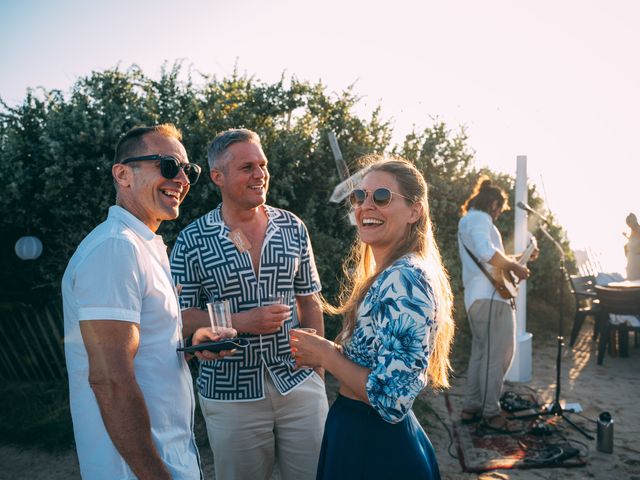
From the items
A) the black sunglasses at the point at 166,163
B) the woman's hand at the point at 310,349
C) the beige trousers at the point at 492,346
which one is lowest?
the beige trousers at the point at 492,346

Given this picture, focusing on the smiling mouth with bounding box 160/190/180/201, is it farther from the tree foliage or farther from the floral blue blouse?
the tree foliage

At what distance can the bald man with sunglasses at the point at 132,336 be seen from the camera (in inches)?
62.4

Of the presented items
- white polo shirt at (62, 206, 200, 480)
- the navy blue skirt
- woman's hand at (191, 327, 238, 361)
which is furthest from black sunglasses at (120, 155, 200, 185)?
the navy blue skirt

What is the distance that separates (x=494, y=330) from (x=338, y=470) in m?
3.62

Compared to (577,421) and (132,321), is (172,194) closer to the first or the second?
(132,321)

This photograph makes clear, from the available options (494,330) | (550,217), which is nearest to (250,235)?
(494,330)

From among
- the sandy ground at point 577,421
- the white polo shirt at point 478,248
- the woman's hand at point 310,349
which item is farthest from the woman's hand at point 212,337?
the white polo shirt at point 478,248

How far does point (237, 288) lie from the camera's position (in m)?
2.70

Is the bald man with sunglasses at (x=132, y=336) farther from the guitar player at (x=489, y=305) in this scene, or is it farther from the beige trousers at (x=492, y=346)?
the beige trousers at (x=492, y=346)

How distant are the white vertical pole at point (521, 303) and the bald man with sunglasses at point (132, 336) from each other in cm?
568

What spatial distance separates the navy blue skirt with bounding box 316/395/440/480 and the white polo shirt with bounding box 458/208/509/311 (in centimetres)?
329

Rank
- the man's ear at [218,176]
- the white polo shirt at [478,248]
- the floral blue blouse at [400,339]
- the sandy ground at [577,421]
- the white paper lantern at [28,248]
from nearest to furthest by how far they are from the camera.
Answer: the floral blue blouse at [400,339]
the man's ear at [218,176]
the sandy ground at [577,421]
the white polo shirt at [478,248]
the white paper lantern at [28,248]

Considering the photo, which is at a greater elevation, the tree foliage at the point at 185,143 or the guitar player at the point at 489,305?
the tree foliage at the point at 185,143

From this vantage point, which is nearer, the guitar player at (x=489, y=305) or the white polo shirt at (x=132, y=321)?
the white polo shirt at (x=132, y=321)
